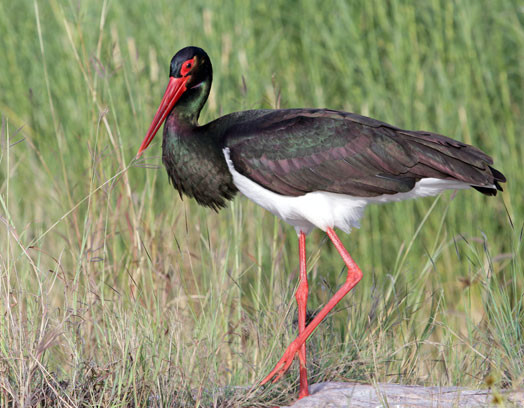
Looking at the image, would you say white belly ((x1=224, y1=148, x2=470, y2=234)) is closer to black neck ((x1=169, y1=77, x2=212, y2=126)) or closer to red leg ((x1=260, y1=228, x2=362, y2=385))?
red leg ((x1=260, y1=228, x2=362, y2=385))

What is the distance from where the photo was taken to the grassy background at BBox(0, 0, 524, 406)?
4027 millimetres

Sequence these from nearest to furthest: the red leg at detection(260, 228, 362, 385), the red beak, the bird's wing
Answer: the red leg at detection(260, 228, 362, 385) < the bird's wing < the red beak

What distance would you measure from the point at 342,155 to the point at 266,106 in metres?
2.18

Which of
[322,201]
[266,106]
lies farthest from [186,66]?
[266,106]

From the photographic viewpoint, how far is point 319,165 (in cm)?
380

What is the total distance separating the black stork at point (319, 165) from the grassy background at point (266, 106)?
273mm

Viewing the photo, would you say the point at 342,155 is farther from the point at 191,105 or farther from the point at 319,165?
the point at 191,105

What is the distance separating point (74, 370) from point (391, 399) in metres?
1.15

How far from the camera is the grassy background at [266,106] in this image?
4.03m

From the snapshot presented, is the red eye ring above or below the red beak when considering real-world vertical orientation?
above

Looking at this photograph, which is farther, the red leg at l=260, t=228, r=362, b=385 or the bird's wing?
the bird's wing

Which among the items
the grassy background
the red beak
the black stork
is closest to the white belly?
the black stork

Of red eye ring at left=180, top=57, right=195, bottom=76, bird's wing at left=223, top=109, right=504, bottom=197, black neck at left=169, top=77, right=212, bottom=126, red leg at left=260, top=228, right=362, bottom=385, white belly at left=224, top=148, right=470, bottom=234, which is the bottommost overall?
red leg at left=260, top=228, right=362, bottom=385

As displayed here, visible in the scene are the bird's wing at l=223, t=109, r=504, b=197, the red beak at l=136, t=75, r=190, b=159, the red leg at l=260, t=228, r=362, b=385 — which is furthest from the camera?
the red beak at l=136, t=75, r=190, b=159
